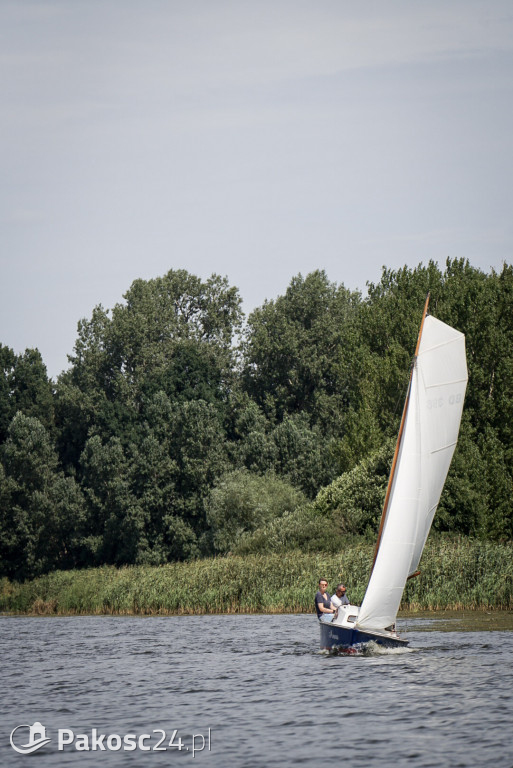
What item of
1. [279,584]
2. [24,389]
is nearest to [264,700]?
[279,584]

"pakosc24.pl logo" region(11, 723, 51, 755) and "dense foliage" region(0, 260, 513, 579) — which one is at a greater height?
"dense foliage" region(0, 260, 513, 579)

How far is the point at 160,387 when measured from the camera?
9162 cm

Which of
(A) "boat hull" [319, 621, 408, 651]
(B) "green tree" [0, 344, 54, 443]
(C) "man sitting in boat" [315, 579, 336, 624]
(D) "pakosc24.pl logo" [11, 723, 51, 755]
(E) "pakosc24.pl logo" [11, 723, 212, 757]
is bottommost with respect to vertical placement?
(E) "pakosc24.pl logo" [11, 723, 212, 757]

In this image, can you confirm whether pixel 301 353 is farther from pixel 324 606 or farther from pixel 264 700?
pixel 264 700

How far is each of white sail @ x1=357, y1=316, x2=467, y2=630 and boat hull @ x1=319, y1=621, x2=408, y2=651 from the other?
24 centimetres

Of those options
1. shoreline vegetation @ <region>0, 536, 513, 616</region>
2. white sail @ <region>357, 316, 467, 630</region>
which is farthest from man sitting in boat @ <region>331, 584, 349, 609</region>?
shoreline vegetation @ <region>0, 536, 513, 616</region>

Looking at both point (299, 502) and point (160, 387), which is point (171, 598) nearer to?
point (299, 502)

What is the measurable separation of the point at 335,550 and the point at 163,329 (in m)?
52.8

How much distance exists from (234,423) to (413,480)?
66.8 m

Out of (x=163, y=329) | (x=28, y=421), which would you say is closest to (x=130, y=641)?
(x=28, y=421)

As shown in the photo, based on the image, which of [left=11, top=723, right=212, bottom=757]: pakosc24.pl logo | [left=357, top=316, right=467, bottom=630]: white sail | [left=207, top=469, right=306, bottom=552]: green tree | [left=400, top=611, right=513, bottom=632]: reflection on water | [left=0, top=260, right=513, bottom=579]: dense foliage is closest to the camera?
[left=11, top=723, right=212, bottom=757]: pakosc24.pl logo

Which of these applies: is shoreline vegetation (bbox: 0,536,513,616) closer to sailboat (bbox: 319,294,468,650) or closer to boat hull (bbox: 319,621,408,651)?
boat hull (bbox: 319,621,408,651)

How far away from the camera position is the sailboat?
26.0m

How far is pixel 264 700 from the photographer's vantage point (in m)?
21.3
